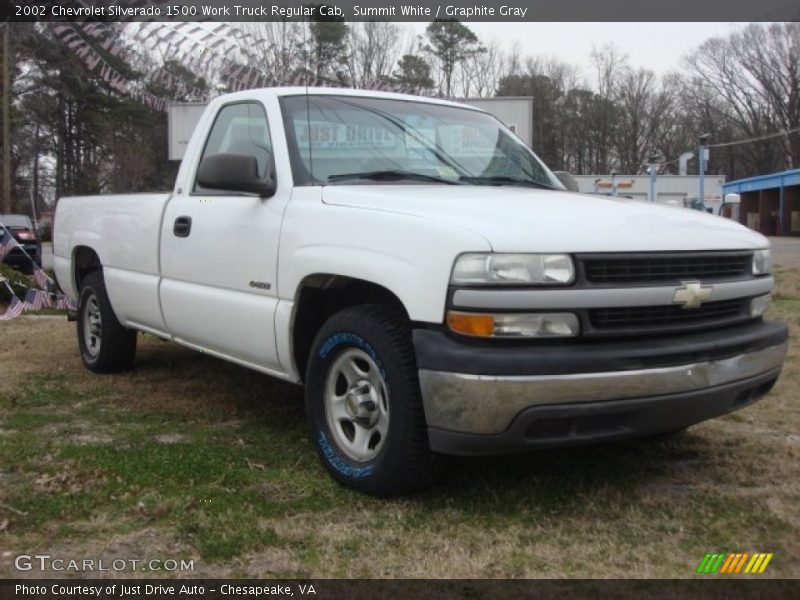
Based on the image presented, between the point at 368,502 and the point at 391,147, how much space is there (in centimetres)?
183

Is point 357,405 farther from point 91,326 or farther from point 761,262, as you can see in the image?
point 91,326

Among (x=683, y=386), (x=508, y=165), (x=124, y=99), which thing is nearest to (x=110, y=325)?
(x=508, y=165)

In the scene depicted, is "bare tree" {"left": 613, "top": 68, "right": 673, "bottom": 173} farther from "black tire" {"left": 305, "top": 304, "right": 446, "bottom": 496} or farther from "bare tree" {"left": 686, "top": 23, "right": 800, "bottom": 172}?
"black tire" {"left": 305, "top": 304, "right": 446, "bottom": 496}

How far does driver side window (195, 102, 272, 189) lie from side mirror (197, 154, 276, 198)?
0.14 meters

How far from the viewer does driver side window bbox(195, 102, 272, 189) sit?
4.28 meters

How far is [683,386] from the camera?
314 centimetres

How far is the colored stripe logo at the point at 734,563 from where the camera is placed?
2.81 metres

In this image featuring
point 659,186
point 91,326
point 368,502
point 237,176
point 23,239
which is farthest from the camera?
point 659,186

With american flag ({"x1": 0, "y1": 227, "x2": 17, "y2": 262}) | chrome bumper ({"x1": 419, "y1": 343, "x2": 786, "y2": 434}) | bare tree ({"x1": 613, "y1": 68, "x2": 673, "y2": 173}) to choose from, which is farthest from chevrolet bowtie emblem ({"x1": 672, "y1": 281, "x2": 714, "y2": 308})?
bare tree ({"x1": 613, "y1": 68, "x2": 673, "y2": 173})

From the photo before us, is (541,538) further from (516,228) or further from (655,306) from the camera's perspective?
(516,228)

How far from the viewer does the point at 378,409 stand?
3.42m

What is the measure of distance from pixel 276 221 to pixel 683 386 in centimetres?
198

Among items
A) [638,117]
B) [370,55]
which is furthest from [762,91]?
[370,55]

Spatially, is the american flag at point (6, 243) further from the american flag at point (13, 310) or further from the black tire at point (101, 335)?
the black tire at point (101, 335)
